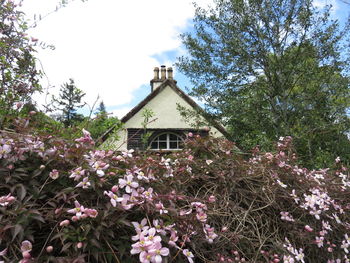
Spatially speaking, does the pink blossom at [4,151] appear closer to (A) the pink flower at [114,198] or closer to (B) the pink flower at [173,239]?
(A) the pink flower at [114,198]

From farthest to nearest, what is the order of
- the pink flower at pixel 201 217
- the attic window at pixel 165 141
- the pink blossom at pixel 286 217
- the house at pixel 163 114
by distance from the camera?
the attic window at pixel 165 141, the house at pixel 163 114, the pink blossom at pixel 286 217, the pink flower at pixel 201 217

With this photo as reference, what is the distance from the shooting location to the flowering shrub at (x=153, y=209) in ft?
3.01

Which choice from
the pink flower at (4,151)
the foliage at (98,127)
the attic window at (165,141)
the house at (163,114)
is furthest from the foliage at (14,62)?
the attic window at (165,141)

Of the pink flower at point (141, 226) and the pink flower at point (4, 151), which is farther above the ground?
the pink flower at point (4, 151)

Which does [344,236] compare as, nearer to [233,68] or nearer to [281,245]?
[281,245]

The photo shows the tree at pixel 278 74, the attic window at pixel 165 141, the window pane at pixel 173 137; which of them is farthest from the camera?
the window pane at pixel 173 137

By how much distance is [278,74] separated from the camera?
23.3ft

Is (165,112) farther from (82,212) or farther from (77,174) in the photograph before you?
(82,212)

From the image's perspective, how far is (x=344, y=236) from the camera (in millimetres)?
1689

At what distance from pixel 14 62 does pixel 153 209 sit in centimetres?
213

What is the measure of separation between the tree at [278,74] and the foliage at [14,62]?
16.1 feet

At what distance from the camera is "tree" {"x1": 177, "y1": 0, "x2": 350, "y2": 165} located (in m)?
6.68

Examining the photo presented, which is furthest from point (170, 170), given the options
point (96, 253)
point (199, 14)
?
point (199, 14)

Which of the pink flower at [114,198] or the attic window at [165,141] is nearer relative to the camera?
the pink flower at [114,198]
